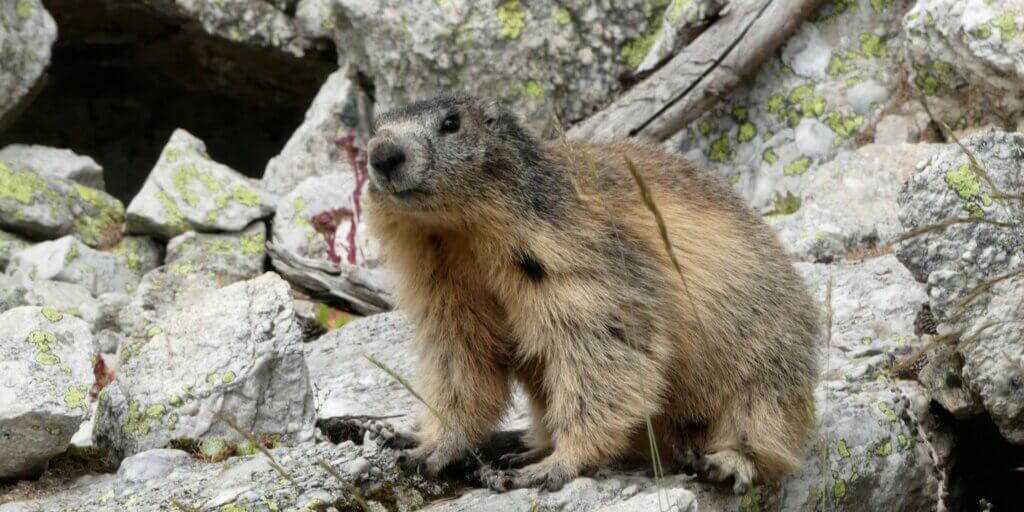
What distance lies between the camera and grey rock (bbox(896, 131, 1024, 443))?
647 centimetres

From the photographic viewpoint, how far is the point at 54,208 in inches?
409

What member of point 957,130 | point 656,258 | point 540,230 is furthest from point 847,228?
point 540,230

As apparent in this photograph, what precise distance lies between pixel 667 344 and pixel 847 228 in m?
3.48

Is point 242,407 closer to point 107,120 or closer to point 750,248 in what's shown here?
point 750,248

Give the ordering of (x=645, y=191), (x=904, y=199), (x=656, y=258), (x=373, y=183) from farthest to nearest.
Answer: (x=904, y=199) → (x=656, y=258) → (x=373, y=183) → (x=645, y=191)

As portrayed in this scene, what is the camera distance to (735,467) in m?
5.98

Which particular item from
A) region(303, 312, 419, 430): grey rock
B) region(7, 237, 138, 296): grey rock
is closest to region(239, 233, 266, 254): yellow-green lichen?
region(7, 237, 138, 296): grey rock

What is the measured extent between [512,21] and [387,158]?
5.58m

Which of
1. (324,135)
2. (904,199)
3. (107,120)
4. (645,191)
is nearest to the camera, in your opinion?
(645,191)

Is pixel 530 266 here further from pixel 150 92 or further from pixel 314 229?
pixel 150 92

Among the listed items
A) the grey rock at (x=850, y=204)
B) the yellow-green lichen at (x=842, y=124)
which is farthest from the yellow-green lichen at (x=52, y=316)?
the yellow-green lichen at (x=842, y=124)

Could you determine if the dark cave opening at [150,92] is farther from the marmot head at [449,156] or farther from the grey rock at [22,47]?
the marmot head at [449,156]

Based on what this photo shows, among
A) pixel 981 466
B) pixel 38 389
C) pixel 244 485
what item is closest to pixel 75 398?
pixel 38 389

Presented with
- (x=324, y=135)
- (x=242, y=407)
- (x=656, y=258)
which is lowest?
(x=242, y=407)
